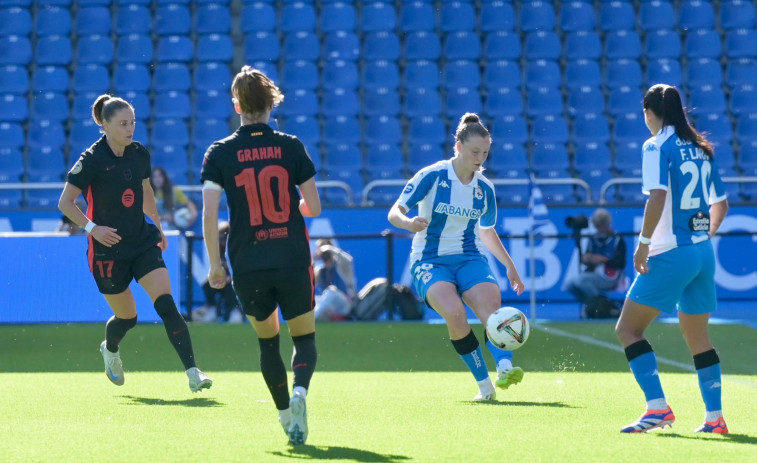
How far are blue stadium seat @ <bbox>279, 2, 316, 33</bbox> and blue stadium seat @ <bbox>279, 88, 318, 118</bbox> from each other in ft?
4.87

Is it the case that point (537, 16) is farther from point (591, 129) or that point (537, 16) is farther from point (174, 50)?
point (174, 50)

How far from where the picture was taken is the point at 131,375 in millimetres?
9609

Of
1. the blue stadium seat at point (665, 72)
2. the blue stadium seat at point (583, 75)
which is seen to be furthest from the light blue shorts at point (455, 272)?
the blue stadium seat at point (665, 72)

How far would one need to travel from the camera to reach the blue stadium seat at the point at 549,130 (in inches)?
739

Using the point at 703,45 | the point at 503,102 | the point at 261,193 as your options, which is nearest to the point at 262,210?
the point at 261,193

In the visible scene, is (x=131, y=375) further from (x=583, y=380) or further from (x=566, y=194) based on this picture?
(x=566, y=194)

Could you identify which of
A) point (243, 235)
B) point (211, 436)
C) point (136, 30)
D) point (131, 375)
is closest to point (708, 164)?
point (243, 235)

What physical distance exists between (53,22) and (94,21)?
2.41 feet

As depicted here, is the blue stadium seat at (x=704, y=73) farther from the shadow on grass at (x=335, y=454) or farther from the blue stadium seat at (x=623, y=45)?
the shadow on grass at (x=335, y=454)

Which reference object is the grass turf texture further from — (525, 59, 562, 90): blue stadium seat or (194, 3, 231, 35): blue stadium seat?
(194, 3, 231, 35): blue stadium seat

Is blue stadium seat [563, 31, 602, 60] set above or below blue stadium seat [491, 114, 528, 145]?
above

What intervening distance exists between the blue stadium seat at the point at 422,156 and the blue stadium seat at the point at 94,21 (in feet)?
20.5

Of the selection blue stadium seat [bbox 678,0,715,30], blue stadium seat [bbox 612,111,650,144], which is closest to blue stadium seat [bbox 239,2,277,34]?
blue stadium seat [bbox 612,111,650,144]

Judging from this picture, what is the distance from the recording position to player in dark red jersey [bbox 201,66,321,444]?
5.62m
